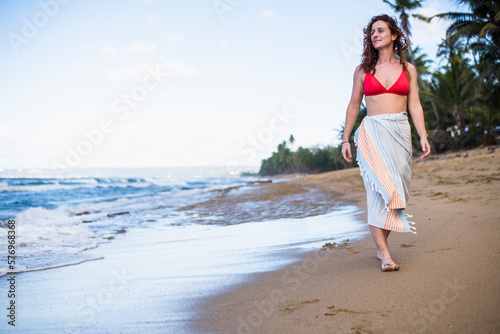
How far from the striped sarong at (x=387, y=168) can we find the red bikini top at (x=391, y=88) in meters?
0.17

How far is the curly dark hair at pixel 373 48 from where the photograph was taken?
2.56 meters

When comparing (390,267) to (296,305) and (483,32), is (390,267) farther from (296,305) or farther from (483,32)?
(483,32)

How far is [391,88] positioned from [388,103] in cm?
11

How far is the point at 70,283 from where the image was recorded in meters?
2.90

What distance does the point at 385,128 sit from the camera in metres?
2.45

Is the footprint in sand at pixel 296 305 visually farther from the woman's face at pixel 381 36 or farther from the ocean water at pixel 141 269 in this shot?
the woman's face at pixel 381 36

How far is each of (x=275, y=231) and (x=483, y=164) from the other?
8.36m

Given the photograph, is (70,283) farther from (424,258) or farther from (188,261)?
(424,258)

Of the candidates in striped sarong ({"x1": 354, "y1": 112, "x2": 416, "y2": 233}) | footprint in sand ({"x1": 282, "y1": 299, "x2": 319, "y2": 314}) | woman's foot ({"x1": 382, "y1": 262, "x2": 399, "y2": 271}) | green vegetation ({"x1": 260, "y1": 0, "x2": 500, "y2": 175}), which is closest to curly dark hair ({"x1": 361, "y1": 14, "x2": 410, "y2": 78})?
striped sarong ({"x1": 354, "y1": 112, "x2": 416, "y2": 233})

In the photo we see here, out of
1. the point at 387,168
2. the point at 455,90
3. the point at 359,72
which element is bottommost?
the point at 387,168

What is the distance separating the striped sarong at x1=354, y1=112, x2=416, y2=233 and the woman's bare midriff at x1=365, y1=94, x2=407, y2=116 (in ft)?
0.16

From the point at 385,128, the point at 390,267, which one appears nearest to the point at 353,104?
the point at 385,128

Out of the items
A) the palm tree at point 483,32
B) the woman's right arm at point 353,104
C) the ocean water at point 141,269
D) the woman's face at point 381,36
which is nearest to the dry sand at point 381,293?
the ocean water at point 141,269

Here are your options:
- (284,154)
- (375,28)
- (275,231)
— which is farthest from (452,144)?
(284,154)
